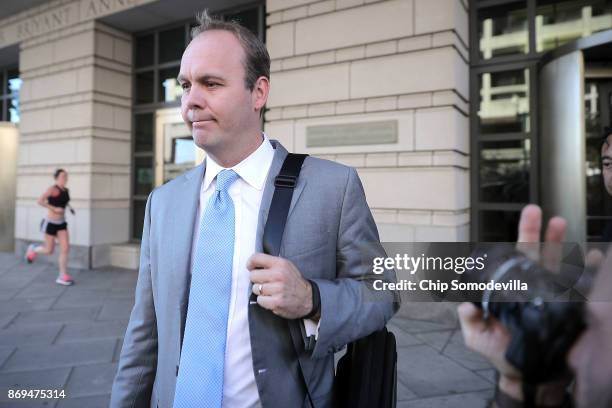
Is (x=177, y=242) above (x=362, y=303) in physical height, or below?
above

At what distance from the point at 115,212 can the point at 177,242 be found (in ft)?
25.0

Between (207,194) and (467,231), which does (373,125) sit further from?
(207,194)

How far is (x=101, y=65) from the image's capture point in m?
7.93

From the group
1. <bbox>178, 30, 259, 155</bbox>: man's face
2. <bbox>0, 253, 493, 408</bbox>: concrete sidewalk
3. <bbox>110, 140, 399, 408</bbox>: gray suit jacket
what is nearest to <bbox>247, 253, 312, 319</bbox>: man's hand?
<bbox>110, 140, 399, 408</bbox>: gray suit jacket

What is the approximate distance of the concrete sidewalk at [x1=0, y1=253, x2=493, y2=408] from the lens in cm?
306

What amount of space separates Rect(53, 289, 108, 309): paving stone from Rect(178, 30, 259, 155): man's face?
507 cm

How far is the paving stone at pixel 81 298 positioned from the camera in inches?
215

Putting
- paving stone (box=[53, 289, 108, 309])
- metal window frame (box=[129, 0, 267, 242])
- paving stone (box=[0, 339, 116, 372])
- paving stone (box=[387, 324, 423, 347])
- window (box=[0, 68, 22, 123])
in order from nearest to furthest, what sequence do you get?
paving stone (box=[0, 339, 116, 372]) < paving stone (box=[387, 324, 423, 347]) < paving stone (box=[53, 289, 108, 309]) < metal window frame (box=[129, 0, 267, 242]) < window (box=[0, 68, 22, 123])

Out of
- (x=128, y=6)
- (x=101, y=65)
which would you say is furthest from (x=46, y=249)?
(x=128, y=6)

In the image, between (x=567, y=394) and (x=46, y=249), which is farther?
(x=46, y=249)

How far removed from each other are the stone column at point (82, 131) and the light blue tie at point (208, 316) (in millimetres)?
7435

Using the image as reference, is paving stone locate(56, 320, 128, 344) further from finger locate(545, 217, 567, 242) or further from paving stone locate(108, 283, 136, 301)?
finger locate(545, 217, 567, 242)

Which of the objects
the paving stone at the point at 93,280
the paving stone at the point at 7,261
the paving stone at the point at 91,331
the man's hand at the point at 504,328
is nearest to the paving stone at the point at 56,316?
the paving stone at the point at 91,331

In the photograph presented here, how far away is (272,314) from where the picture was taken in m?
1.20
